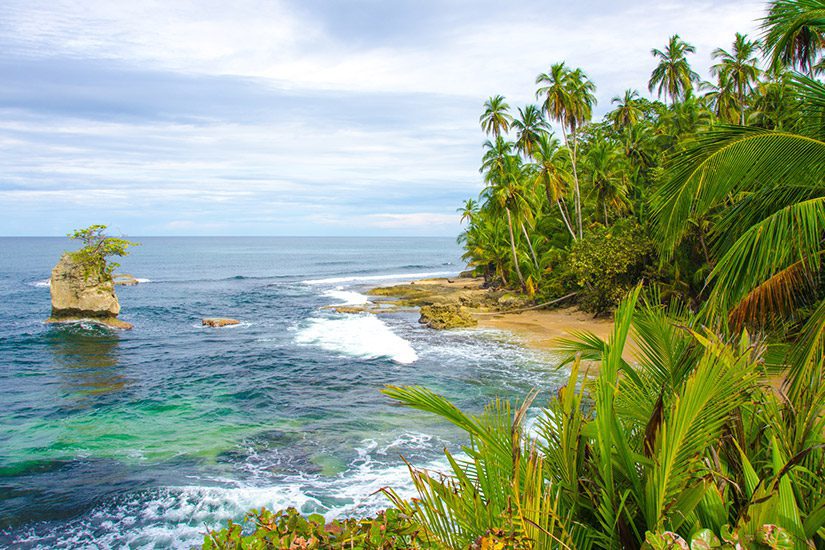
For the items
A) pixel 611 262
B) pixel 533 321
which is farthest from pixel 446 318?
pixel 611 262

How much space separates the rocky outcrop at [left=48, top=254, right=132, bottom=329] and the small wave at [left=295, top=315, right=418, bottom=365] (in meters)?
12.1

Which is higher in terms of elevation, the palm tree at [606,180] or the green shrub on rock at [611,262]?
the palm tree at [606,180]

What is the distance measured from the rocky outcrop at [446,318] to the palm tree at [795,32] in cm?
2428

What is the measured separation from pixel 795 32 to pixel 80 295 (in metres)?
35.7

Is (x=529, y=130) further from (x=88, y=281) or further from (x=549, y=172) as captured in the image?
(x=88, y=281)

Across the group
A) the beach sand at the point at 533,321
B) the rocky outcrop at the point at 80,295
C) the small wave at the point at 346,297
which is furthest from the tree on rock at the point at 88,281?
the beach sand at the point at 533,321

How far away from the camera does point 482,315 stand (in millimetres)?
34250

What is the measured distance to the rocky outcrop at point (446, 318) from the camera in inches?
1213

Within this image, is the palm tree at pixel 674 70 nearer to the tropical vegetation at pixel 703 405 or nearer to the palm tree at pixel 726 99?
the palm tree at pixel 726 99

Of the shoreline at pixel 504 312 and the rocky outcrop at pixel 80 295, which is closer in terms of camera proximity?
the shoreline at pixel 504 312

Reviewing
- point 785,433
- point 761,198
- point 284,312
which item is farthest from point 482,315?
point 785,433

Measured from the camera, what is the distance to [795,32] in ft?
20.0

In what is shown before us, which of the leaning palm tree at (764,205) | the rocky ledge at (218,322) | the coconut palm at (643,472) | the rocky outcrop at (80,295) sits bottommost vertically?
the rocky ledge at (218,322)

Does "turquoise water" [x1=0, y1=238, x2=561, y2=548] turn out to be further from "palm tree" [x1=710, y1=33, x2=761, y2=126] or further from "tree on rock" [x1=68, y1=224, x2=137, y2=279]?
"palm tree" [x1=710, y1=33, x2=761, y2=126]
